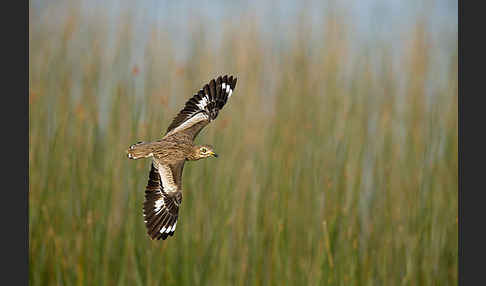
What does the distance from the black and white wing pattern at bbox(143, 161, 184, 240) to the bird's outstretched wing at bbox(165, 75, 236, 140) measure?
0.19 meters

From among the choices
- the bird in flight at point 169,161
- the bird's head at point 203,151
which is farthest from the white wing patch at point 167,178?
the bird's head at point 203,151

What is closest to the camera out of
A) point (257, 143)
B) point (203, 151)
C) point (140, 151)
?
point (203, 151)

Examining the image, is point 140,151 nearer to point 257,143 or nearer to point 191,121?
point 191,121

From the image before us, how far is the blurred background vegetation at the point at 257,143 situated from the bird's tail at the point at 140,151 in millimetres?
118

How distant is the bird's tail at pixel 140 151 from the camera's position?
3129 mm

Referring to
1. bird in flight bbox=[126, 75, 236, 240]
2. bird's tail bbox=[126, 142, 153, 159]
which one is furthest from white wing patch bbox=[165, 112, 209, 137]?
bird's tail bbox=[126, 142, 153, 159]

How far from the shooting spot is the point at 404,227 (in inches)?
150

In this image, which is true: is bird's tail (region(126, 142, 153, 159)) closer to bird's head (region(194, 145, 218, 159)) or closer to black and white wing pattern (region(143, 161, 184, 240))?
black and white wing pattern (region(143, 161, 184, 240))

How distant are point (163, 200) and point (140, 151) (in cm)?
26

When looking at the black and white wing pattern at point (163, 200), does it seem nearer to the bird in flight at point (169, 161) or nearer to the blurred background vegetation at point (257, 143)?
the bird in flight at point (169, 161)

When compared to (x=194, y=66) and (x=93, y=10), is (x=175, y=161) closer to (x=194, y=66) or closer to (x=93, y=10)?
(x=194, y=66)

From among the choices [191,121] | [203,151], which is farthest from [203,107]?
[203,151]

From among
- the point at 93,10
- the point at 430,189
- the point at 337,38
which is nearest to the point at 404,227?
the point at 430,189

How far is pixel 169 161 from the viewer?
10.1ft
